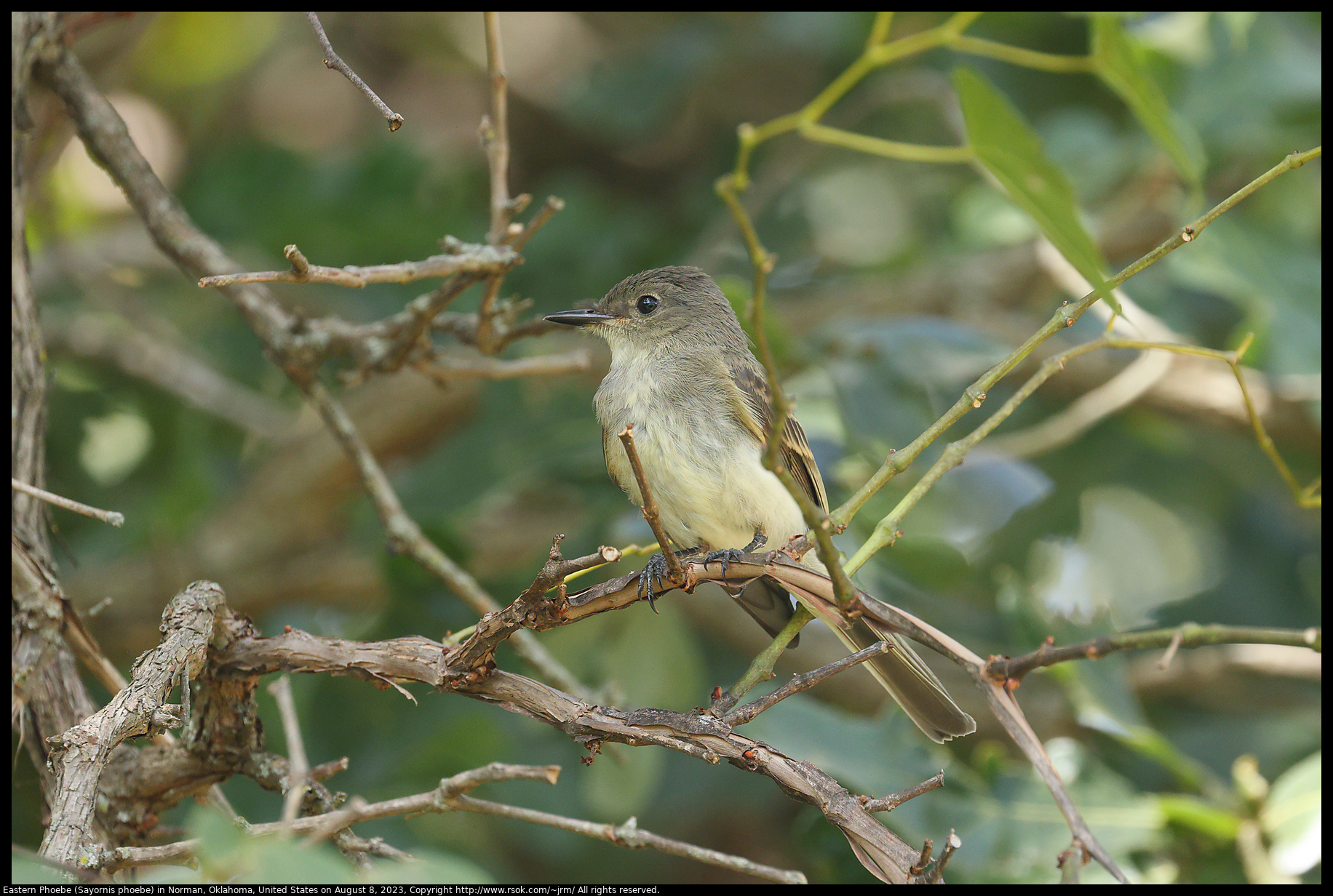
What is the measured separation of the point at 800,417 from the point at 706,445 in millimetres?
953

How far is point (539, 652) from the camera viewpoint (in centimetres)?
270

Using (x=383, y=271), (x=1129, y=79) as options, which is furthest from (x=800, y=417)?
(x=383, y=271)

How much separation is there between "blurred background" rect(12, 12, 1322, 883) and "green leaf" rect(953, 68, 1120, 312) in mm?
851

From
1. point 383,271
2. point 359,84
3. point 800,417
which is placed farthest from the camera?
point 800,417

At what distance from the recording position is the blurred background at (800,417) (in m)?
3.29

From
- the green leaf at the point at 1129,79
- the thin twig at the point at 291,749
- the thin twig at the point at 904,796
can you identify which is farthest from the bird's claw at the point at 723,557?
the green leaf at the point at 1129,79

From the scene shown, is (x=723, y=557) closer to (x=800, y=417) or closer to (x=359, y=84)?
(x=359, y=84)

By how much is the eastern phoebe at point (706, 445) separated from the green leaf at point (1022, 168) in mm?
793

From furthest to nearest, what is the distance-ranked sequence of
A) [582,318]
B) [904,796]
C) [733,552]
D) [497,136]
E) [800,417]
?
[800,417] → [582,318] → [497,136] → [733,552] → [904,796]

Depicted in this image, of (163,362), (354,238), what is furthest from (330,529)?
(354,238)

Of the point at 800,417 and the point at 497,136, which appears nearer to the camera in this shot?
the point at 497,136

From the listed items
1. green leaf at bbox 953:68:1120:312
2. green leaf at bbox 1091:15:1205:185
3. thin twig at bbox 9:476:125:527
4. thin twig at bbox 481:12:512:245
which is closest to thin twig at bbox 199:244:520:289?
thin twig at bbox 481:12:512:245

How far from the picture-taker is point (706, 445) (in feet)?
9.15

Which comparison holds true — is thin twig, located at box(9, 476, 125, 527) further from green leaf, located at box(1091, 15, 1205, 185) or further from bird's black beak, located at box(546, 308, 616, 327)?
green leaf, located at box(1091, 15, 1205, 185)
